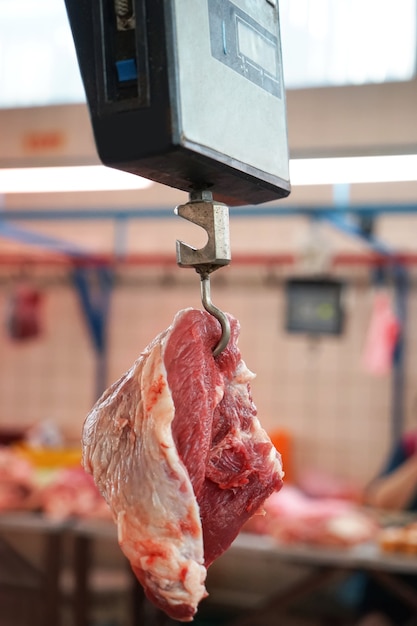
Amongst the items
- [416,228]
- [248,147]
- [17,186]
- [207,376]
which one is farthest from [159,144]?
[416,228]

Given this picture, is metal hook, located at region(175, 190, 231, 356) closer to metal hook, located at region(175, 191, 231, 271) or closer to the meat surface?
metal hook, located at region(175, 191, 231, 271)

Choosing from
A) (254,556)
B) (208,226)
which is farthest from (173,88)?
(254,556)

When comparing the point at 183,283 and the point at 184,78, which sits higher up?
the point at 184,78

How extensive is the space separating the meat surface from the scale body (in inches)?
12.7

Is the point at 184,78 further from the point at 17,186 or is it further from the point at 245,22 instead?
the point at 17,186

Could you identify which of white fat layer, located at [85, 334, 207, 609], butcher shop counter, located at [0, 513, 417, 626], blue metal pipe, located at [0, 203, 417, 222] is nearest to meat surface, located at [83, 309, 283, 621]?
white fat layer, located at [85, 334, 207, 609]

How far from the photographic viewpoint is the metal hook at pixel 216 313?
46.1 inches

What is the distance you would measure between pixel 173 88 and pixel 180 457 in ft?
1.93

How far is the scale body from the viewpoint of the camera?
36.6 inches

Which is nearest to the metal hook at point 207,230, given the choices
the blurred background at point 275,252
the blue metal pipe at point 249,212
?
the blurred background at point 275,252

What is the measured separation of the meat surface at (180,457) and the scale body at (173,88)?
322mm

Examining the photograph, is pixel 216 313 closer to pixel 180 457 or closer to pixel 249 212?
pixel 180 457

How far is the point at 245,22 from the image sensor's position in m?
1.12

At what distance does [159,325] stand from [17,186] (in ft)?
14.4
